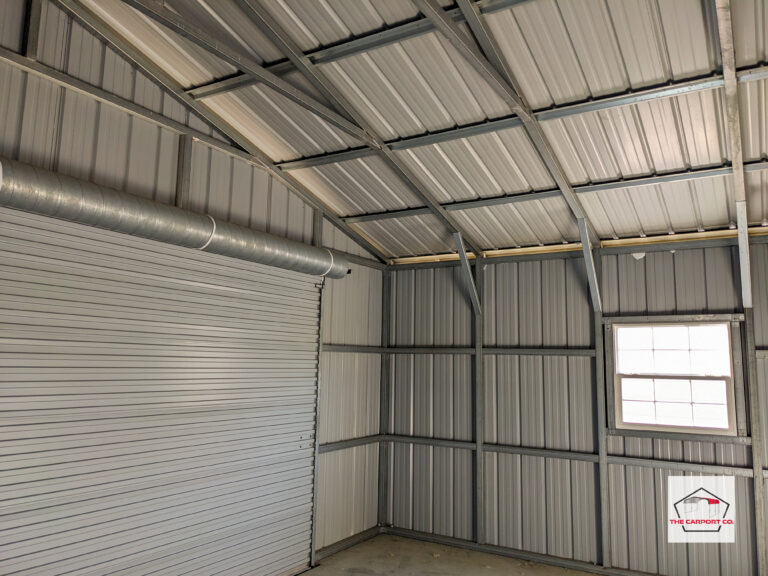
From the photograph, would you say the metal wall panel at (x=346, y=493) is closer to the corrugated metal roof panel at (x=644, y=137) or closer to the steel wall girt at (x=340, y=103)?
the steel wall girt at (x=340, y=103)

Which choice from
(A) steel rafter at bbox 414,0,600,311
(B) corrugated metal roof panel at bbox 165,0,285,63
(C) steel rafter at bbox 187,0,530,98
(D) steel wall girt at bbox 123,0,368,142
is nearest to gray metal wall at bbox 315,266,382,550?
(D) steel wall girt at bbox 123,0,368,142

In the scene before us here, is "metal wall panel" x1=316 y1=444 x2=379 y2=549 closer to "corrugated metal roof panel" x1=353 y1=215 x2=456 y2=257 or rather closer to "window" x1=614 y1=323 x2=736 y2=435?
"corrugated metal roof panel" x1=353 y1=215 x2=456 y2=257

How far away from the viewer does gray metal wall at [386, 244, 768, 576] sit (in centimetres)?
664

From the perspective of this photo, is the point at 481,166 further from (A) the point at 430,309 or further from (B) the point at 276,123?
(A) the point at 430,309

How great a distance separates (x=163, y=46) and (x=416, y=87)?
252cm

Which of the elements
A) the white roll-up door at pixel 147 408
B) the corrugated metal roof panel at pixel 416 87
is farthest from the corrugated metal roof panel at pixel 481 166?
the white roll-up door at pixel 147 408

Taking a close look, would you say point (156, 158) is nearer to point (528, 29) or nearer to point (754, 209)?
point (528, 29)

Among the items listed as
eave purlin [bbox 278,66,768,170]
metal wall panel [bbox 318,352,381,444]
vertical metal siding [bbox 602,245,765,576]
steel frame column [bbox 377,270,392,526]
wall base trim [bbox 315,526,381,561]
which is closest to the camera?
eave purlin [bbox 278,66,768,170]

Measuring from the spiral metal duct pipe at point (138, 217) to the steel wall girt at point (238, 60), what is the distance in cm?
148

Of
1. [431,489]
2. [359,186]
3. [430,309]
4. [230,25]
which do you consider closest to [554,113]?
[359,186]

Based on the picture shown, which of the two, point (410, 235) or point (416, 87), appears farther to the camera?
point (410, 235)

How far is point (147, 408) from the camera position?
17.1 feet

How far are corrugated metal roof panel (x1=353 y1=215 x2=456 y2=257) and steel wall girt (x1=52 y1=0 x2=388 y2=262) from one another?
34cm

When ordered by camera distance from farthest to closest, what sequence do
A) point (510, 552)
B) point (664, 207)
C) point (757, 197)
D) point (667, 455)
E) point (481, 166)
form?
1. point (510, 552)
2. point (667, 455)
3. point (664, 207)
4. point (481, 166)
5. point (757, 197)
